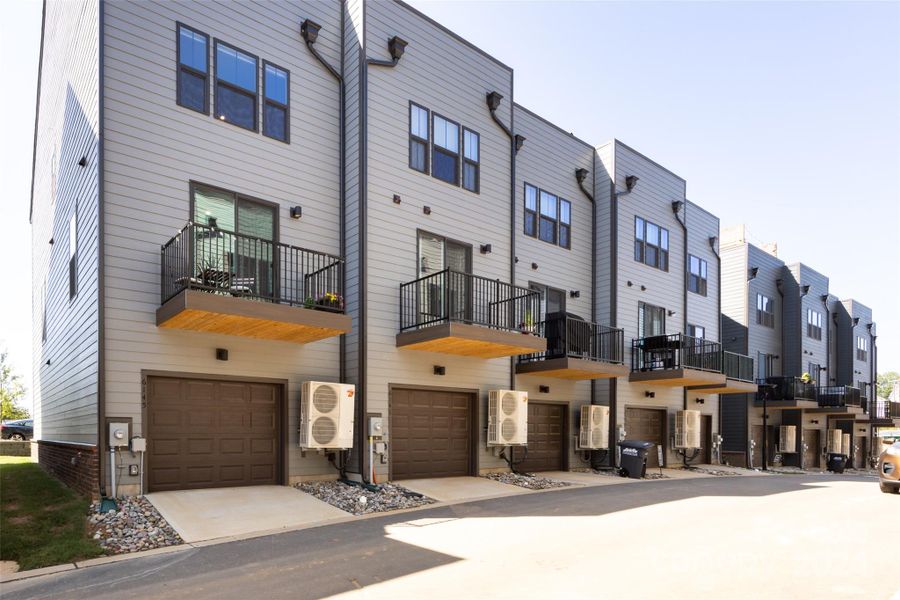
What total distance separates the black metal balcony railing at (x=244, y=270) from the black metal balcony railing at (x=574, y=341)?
19.9ft

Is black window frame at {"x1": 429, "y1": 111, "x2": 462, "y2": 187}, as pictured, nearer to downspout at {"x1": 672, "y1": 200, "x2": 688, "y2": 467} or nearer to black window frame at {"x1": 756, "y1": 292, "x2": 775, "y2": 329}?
downspout at {"x1": 672, "y1": 200, "x2": 688, "y2": 467}

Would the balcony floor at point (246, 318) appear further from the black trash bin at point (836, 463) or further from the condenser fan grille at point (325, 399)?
the black trash bin at point (836, 463)

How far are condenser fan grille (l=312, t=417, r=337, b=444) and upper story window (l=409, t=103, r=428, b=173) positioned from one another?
5579 millimetres

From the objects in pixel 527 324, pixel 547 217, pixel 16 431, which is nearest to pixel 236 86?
pixel 527 324

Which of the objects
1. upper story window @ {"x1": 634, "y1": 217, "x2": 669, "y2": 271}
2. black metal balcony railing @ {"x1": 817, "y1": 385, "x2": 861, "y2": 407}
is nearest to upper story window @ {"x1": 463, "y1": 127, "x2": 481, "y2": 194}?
upper story window @ {"x1": 634, "y1": 217, "x2": 669, "y2": 271}

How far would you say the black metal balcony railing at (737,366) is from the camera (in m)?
Answer: 21.8

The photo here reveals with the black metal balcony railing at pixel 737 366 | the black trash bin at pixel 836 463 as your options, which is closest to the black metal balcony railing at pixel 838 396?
the black trash bin at pixel 836 463

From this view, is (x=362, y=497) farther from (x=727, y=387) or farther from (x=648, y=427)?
(x=727, y=387)

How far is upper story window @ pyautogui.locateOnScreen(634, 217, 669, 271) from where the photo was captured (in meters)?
19.8

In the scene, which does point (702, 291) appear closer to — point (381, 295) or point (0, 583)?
point (381, 295)

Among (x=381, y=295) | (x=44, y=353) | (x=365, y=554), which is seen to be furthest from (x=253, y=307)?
(x=44, y=353)

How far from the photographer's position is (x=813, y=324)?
101 ft

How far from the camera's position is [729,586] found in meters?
5.84

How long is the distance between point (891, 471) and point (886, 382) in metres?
91.5
